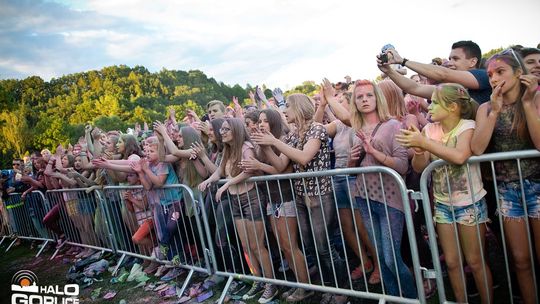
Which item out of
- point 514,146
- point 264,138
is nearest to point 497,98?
point 514,146


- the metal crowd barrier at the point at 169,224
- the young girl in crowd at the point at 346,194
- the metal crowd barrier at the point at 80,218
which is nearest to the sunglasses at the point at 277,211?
the young girl in crowd at the point at 346,194

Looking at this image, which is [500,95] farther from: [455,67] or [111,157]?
[111,157]

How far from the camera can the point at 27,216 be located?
8.92 m

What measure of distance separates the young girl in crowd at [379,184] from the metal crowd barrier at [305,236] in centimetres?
2

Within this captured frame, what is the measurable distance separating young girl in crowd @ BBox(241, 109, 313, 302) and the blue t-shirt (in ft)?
6.20

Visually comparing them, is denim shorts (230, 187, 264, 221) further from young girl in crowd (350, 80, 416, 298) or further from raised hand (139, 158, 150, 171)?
raised hand (139, 158, 150, 171)

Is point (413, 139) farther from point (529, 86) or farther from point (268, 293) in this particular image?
point (268, 293)

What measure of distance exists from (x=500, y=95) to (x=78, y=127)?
252 feet

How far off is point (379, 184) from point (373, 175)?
0.10 metres

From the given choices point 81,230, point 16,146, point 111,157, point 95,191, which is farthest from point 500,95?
point 16,146

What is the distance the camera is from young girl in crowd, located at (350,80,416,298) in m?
3.02

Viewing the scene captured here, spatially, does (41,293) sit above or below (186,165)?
below

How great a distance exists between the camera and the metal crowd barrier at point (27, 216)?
8328 mm

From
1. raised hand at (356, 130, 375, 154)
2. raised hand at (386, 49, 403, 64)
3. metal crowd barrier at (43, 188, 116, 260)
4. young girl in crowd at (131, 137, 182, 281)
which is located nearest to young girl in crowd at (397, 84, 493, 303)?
raised hand at (356, 130, 375, 154)
